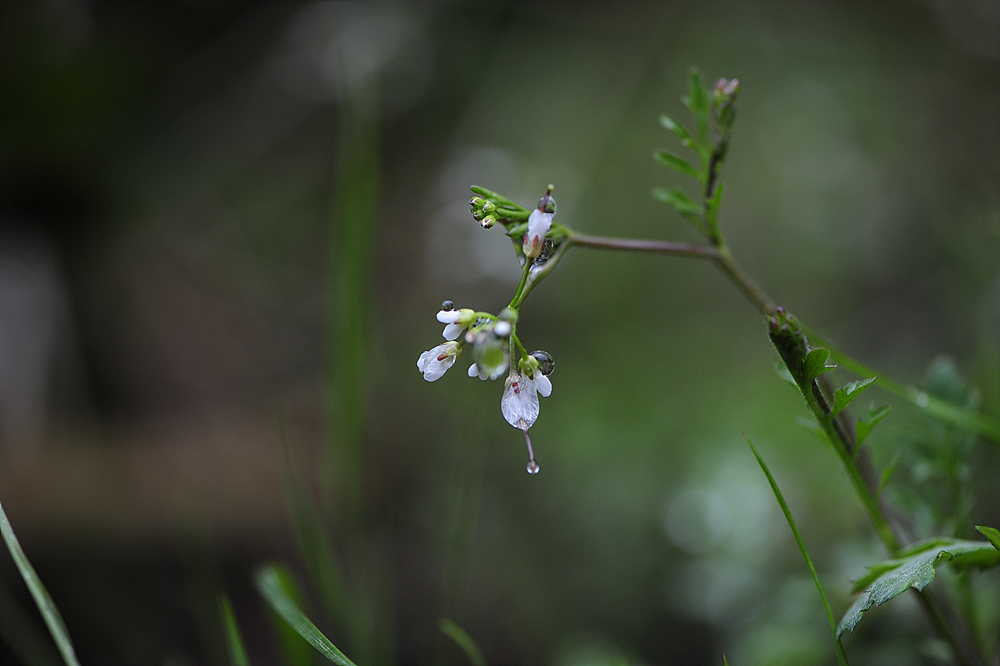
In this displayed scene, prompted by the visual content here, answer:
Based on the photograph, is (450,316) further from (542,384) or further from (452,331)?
(542,384)

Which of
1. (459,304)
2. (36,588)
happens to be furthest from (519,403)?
(459,304)

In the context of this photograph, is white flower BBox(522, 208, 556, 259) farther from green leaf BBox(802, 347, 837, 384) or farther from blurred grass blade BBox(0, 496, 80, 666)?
blurred grass blade BBox(0, 496, 80, 666)

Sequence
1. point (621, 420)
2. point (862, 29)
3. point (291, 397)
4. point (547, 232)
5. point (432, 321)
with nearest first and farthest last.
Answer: point (547, 232), point (621, 420), point (291, 397), point (432, 321), point (862, 29)

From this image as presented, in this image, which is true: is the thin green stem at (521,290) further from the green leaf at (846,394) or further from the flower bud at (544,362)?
the green leaf at (846,394)

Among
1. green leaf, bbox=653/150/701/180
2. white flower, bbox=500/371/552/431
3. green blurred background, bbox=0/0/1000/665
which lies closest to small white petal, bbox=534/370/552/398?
white flower, bbox=500/371/552/431

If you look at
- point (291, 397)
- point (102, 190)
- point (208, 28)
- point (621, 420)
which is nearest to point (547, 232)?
point (621, 420)

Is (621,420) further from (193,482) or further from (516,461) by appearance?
(193,482)
